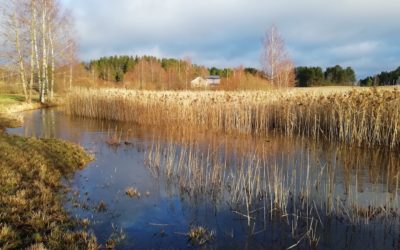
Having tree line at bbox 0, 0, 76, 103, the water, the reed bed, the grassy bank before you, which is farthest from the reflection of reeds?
tree line at bbox 0, 0, 76, 103

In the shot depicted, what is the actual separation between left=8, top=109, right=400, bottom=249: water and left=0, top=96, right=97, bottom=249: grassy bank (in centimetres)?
37

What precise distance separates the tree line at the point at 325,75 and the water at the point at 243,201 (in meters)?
51.4

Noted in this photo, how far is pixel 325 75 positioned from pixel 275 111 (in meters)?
52.0

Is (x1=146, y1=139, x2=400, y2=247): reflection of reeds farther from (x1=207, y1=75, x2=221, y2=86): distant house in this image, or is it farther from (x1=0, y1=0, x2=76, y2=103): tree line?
(x1=207, y1=75, x2=221, y2=86): distant house

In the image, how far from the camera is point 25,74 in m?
31.6

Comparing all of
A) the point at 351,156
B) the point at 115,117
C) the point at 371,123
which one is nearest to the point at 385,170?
the point at 351,156

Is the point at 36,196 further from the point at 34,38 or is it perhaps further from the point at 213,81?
the point at 213,81

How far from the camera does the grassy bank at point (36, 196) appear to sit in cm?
482

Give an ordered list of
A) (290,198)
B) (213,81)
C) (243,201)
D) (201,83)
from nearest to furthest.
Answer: (243,201)
(290,198)
(201,83)
(213,81)

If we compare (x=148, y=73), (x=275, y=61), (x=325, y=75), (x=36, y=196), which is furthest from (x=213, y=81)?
(x=36, y=196)

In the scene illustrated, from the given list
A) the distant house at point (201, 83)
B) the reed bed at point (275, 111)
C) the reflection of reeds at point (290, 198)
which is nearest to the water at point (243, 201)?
the reflection of reeds at point (290, 198)

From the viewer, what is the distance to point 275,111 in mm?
16969

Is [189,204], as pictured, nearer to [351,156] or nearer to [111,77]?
→ [351,156]

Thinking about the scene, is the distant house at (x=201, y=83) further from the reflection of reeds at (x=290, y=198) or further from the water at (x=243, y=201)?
the reflection of reeds at (x=290, y=198)
